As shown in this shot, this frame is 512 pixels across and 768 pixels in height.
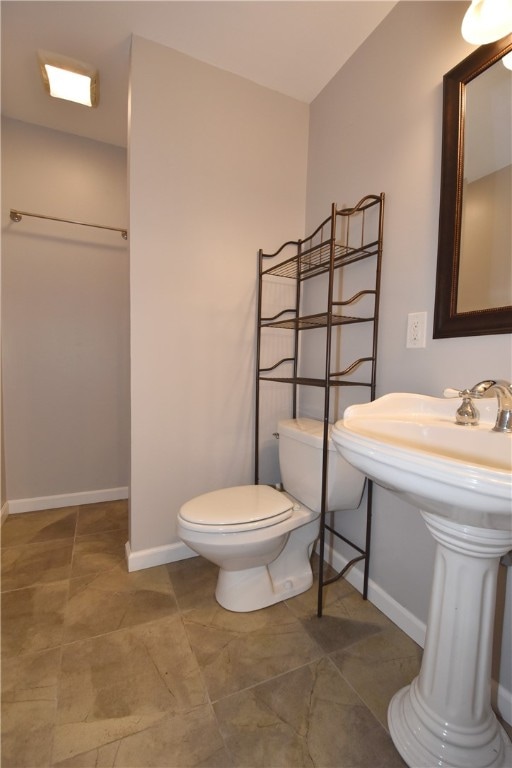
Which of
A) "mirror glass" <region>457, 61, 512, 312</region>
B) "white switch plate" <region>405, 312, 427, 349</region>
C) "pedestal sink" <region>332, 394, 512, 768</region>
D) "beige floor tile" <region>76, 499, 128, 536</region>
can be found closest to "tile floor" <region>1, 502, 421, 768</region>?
"pedestal sink" <region>332, 394, 512, 768</region>

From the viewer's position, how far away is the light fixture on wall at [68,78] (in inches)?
57.9

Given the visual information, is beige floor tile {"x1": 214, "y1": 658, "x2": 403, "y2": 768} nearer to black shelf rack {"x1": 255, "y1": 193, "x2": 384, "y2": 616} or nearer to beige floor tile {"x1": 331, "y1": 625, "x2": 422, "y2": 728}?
beige floor tile {"x1": 331, "y1": 625, "x2": 422, "y2": 728}

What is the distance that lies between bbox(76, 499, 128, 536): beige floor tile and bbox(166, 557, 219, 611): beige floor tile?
0.53 m

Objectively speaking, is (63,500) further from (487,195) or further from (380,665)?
(487,195)

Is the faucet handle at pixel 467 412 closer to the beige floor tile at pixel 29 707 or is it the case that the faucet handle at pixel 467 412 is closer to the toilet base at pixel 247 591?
the toilet base at pixel 247 591

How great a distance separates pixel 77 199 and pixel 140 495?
1.89 meters

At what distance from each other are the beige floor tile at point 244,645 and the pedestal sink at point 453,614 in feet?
1.12

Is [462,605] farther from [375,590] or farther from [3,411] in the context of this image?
[3,411]

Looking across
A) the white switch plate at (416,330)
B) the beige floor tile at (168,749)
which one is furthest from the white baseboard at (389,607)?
the white switch plate at (416,330)

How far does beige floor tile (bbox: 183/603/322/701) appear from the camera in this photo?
1.05 m

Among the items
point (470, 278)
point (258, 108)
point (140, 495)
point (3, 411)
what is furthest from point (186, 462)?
point (258, 108)

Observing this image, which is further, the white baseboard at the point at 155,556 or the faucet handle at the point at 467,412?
the white baseboard at the point at 155,556

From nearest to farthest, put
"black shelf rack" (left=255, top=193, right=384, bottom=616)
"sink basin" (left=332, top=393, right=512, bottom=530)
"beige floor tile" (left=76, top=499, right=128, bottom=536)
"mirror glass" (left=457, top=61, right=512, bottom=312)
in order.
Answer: "sink basin" (left=332, top=393, right=512, bottom=530) < "mirror glass" (left=457, top=61, right=512, bottom=312) < "black shelf rack" (left=255, top=193, right=384, bottom=616) < "beige floor tile" (left=76, top=499, right=128, bottom=536)

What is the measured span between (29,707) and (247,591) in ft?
2.36
